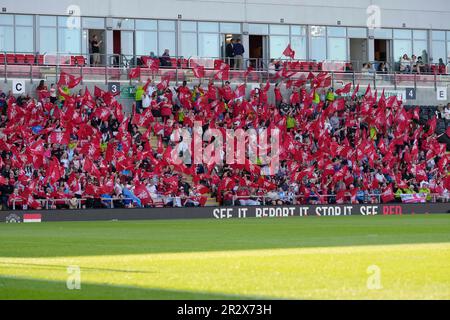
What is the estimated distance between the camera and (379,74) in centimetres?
6456

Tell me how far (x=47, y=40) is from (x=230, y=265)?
4445 centimetres

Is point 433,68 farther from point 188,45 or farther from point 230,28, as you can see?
point 188,45

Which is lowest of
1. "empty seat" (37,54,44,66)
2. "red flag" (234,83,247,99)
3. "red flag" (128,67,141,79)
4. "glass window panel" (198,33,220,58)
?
"red flag" (234,83,247,99)

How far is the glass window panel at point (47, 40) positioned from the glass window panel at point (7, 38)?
155 centimetres

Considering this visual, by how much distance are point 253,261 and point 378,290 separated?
17.6 ft

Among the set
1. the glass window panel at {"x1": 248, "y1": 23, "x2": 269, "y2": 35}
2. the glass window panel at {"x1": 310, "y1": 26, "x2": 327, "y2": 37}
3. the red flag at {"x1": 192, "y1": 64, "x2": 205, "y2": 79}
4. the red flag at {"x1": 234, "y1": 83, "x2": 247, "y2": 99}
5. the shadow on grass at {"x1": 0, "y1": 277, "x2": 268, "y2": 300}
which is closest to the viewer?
the shadow on grass at {"x1": 0, "y1": 277, "x2": 268, "y2": 300}

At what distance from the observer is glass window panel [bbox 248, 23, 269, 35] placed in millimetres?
67125

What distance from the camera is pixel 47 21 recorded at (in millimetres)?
61375

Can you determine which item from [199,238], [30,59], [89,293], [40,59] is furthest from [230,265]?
[30,59]

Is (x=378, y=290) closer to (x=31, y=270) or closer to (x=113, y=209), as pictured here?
(x=31, y=270)

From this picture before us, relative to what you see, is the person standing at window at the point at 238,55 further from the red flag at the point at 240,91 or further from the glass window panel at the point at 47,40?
the glass window panel at the point at 47,40

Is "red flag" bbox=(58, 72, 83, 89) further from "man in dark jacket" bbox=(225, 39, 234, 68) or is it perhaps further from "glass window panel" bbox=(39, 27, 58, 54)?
"man in dark jacket" bbox=(225, 39, 234, 68)

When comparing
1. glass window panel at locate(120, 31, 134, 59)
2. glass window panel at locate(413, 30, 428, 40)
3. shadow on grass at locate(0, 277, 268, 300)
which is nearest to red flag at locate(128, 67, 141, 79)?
glass window panel at locate(120, 31, 134, 59)

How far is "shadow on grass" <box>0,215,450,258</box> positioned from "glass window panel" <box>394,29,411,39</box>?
35.4 metres
